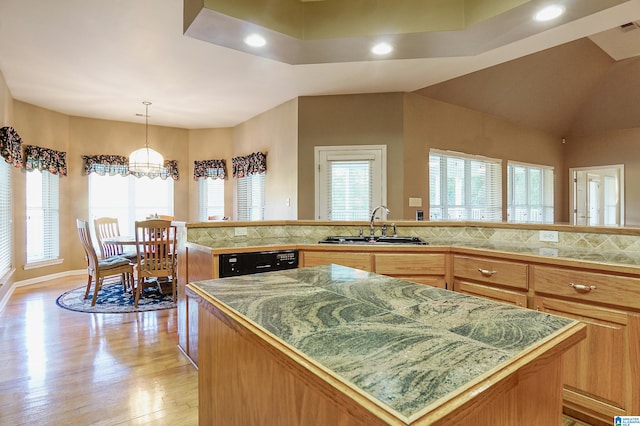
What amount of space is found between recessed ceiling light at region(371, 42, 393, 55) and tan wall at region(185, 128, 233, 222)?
4724 mm

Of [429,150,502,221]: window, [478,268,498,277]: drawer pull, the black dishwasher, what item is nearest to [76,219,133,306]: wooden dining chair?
the black dishwasher

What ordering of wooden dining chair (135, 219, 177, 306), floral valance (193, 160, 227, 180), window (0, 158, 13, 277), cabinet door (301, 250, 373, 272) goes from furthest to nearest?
1. floral valance (193, 160, 227, 180)
2. window (0, 158, 13, 277)
3. wooden dining chair (135, 219, 177, 306)
4. cabinet door (301, 250, 373, 272)

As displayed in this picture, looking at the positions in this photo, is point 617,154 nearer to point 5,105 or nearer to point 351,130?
point 351,130

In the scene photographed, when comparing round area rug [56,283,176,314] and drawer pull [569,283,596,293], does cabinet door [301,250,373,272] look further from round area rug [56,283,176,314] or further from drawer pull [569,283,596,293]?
round area rug [56,283,176,314]

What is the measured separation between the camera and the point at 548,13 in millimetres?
2086

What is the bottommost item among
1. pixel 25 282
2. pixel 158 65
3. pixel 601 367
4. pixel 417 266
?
pixel 25 282

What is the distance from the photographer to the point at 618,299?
5.64 ft

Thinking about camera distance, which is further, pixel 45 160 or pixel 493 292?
pixel 45 160

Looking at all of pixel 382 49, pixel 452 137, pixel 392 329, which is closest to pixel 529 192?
pixel 452 137

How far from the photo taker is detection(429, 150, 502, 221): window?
16.8 feet

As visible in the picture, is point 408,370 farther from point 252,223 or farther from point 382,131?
point 382,131

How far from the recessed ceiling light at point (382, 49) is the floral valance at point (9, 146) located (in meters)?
4.22

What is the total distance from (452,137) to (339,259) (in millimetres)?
3438

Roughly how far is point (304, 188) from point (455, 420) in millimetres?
4449
